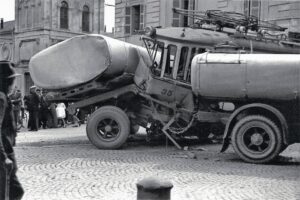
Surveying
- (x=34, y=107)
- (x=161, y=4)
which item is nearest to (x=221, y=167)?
(x=34, y=107)

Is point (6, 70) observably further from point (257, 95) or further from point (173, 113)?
point (173, 113)

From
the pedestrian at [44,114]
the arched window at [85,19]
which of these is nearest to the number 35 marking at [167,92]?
the pedestrian at [44,114]

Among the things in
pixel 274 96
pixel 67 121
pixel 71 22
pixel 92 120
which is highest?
pixel 71 22

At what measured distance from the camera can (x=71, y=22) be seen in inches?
1906

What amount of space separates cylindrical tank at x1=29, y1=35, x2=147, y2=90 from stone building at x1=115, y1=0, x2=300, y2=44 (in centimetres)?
931

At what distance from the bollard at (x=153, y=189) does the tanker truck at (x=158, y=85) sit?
5857 millimetres

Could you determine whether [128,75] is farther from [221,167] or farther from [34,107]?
[34,107]

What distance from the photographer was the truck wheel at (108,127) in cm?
1191

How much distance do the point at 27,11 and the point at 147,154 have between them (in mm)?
40486

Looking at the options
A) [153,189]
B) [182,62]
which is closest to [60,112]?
[182,62]

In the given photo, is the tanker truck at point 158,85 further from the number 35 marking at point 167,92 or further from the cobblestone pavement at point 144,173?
the cobblestone pavement at point 144,173

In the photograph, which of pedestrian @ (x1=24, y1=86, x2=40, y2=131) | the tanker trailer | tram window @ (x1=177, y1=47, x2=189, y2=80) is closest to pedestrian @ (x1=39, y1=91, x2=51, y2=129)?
pedestrian @ (x1=24, y1=86, x2=40, y2=131)

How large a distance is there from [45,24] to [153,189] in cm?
4404

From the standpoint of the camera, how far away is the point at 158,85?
39.3 ft
